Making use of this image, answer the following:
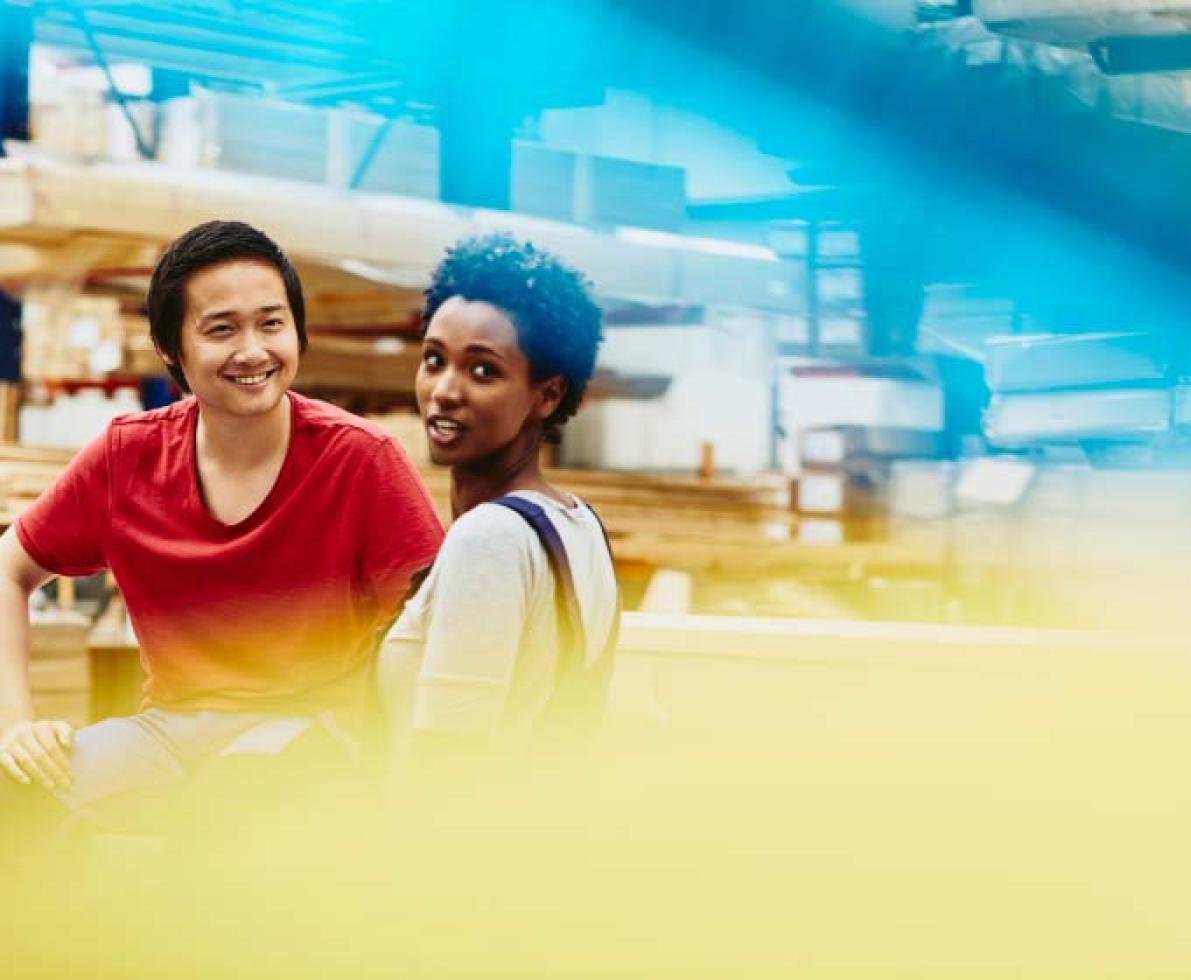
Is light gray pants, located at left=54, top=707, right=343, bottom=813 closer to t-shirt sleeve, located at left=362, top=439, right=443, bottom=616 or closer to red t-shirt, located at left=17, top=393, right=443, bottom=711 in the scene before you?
red t-shirt, located at left=17, top=393, right=443, bottom=711

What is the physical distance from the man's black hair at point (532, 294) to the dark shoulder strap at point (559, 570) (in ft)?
0.47

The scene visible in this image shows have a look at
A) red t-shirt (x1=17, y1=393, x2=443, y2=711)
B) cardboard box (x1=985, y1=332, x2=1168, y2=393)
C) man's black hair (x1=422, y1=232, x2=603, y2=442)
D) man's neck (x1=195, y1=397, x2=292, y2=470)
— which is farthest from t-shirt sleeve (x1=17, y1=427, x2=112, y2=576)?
cardboard box (x1=985, y1=332, x2=1168, y2=393)

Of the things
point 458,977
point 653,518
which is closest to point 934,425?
point 653,518

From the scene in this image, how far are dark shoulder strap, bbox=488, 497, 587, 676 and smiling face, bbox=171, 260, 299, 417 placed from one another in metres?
0.36

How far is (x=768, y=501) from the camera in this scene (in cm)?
462

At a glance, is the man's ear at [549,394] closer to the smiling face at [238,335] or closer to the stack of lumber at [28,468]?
the smiling face at [238,335]

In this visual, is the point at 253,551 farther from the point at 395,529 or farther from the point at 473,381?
the point at 473,381

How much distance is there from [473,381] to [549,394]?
0.07 meters

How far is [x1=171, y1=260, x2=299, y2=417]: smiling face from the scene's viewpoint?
4.39 feet

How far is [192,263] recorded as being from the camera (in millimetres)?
1334

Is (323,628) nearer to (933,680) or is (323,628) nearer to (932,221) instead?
(933,680)

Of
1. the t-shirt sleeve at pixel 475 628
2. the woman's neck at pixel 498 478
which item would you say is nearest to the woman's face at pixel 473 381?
the woman's neck at pixel 498 478

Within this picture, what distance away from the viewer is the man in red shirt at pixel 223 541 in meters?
1.35

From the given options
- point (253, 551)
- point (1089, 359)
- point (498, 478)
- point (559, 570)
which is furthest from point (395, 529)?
point (1089, 359)
